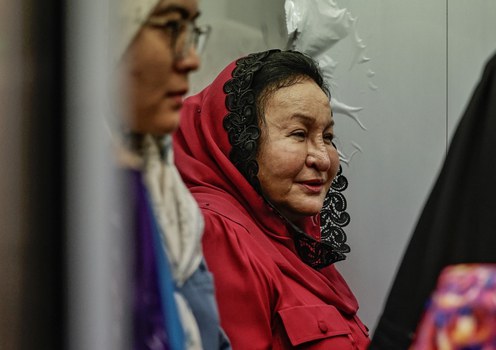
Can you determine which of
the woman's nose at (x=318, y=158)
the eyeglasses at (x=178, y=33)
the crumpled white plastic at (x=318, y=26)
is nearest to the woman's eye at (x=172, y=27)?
the eyeglasses at (x=178, y=33)

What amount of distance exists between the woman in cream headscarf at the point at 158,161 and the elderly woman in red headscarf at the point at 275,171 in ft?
2.06

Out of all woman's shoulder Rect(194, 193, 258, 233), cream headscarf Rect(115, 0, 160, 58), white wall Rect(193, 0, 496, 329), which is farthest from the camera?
white wall Rect(193, 0, 496, 329)

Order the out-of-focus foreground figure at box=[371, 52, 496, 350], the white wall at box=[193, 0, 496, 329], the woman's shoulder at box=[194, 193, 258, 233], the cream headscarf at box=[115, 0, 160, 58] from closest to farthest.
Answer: the cream headscarf at box=[115, 0, 160, 58]
the out-of-focus foreground figure at box=[371, 52, 496, 350]
the woman's shoulder at box=[194, 193, 258, 233]
the white wall at box=[193, 0, 496, 329]

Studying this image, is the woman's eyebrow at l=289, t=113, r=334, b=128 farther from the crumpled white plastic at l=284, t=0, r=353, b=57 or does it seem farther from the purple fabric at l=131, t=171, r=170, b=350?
the purple fabric at l=131, t=171, r=170, b=350

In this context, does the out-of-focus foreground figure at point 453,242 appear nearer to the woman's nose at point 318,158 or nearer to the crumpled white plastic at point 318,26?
the woman's nose at point 318,158

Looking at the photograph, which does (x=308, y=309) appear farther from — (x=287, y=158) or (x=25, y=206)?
(x=25, y=206)

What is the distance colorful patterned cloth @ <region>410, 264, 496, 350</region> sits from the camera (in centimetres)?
84

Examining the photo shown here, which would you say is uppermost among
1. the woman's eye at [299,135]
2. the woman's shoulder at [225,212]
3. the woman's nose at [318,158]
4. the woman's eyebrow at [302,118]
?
the woman's eyebrow at [302,118]

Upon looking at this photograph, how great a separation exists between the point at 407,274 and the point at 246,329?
54cm

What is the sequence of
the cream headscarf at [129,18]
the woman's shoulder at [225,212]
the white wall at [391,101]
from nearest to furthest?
the cream headscarf at [129,18], the woman's shoulder at [225,212], the white wall at [391,101]

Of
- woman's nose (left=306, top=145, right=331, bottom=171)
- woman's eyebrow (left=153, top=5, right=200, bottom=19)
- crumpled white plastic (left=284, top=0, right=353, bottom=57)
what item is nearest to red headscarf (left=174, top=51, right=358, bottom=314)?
woman's nose (left=306, top=145, right=331, bottom=171)

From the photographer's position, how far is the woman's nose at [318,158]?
1.74m

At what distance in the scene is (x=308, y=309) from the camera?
5.09 ft

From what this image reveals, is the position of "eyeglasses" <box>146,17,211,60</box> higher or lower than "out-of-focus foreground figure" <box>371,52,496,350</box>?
higher
